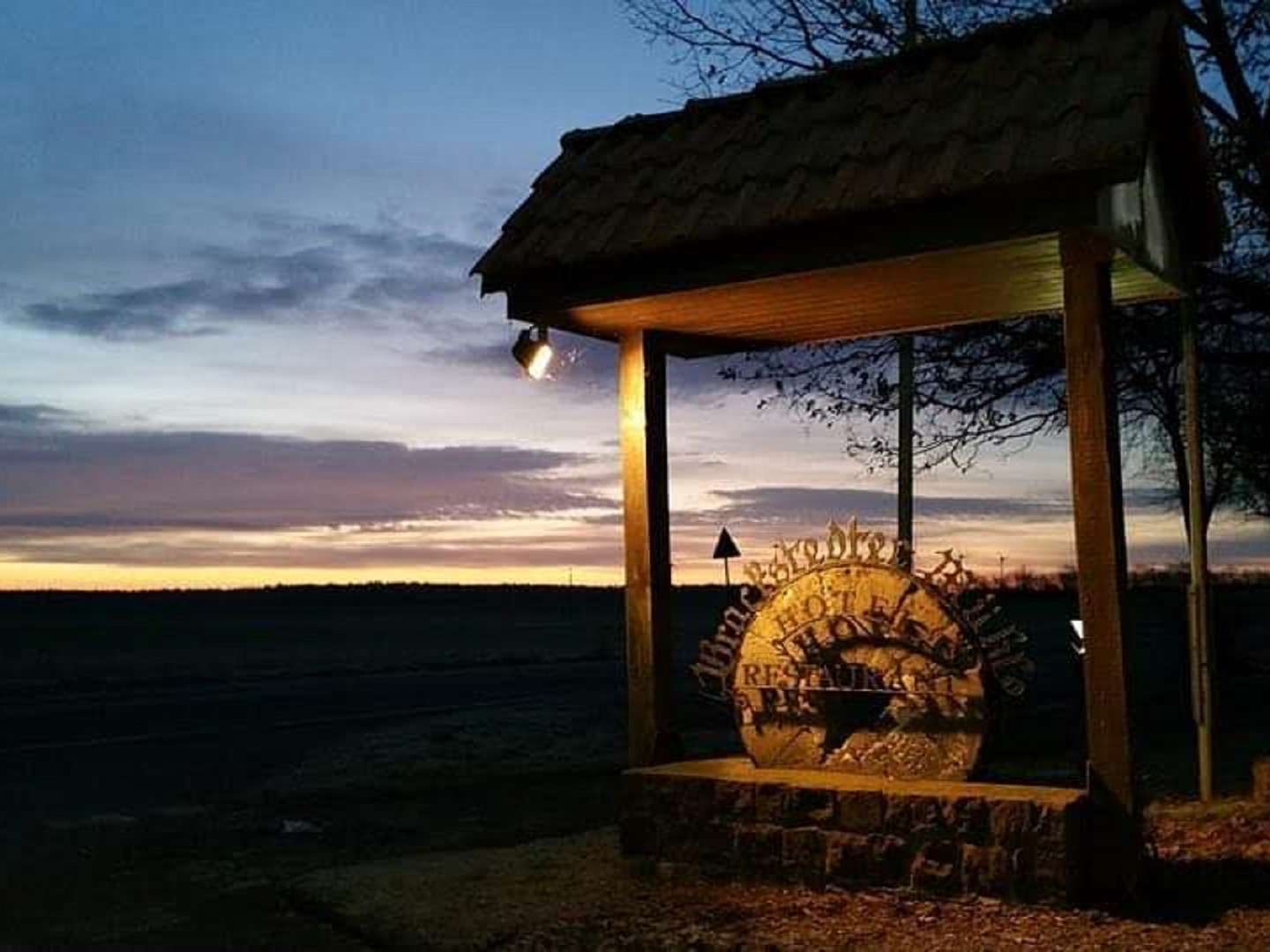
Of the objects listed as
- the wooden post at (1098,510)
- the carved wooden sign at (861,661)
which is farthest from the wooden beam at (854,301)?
the carved wooden sign at (861,661)

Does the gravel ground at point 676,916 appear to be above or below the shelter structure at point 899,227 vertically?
below

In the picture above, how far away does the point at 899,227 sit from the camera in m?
7.32

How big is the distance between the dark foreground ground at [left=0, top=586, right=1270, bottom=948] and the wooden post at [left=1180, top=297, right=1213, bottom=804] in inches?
19.9

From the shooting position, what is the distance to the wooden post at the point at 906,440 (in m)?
13.8

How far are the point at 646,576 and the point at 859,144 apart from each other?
106 inches

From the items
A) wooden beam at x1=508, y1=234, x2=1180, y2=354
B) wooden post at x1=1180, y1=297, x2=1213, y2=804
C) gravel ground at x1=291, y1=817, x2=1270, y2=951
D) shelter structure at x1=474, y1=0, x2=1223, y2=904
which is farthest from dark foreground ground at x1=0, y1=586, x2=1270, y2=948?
wooden beam at x1=508, y1=234, x2=1180, y2=354

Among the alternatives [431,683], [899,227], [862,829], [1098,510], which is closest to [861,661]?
[862,829]

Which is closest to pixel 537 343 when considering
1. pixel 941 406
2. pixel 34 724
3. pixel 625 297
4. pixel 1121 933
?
pixel 625 297

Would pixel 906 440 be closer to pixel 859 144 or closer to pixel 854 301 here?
pixel 854 301

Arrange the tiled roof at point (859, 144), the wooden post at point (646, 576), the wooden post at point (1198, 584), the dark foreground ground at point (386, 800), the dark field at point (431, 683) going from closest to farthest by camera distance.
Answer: the tiled roof at point (859, 144) < the dark foreground ground at point (386, 800) < the wooden post at point (646, 576) < the wooden post at point (1198, 584) < the dark field at point (431, 683)

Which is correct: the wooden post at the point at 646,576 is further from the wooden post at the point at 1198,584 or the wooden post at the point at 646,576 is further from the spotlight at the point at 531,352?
the wooden post at the point at 1198,584

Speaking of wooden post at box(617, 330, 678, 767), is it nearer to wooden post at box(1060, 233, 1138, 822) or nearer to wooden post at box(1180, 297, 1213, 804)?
wooden post at box(1060, 233, 1138, 822)

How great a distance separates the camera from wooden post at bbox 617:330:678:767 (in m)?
8.73

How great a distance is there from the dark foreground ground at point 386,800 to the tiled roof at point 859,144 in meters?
3.30
